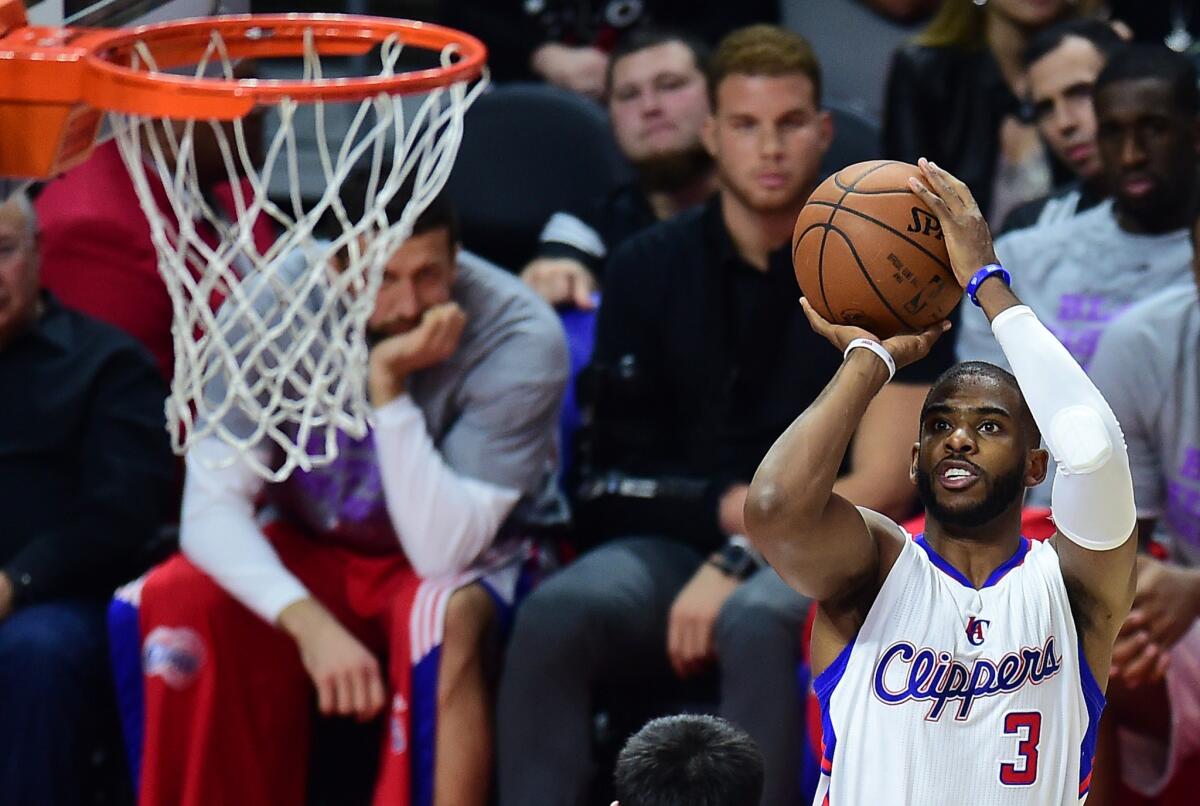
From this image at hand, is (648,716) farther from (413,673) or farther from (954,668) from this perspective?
(954,668)

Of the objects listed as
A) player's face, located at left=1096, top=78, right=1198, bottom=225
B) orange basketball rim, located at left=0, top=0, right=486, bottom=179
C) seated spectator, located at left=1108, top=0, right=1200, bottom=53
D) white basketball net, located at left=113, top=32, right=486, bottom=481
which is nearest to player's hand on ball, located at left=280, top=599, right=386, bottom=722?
white basketball net, located at left=113, top=32, right=486, bottom=481

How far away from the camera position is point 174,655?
4.68 meters

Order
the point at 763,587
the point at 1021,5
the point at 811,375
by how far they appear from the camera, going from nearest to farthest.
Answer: the point at 763,587, the point at 811,375, the point at 1021,5

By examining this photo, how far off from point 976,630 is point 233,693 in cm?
216

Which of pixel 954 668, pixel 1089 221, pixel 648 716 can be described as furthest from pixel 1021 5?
pixel 954 668

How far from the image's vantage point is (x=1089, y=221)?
5.08 m

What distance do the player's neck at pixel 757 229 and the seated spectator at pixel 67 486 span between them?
156cm

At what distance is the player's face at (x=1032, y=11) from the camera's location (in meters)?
5.86

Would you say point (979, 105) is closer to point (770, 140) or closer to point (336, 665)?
point (770, 140)

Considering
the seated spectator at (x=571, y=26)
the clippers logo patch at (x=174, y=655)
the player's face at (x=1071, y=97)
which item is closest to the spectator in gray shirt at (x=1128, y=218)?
the player's face at (x=1071, y=97)

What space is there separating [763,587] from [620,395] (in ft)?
2.41

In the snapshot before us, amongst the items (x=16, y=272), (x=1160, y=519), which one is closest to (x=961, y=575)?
(x=1160, y=519)

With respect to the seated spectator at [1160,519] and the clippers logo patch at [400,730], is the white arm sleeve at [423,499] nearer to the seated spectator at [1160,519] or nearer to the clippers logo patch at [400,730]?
the clippers logo patch at [400,730]

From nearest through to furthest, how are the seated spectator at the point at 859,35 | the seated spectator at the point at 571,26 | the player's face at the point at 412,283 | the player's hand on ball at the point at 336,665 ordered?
1. the player's hand on ball at the point at 336,665
2. the player's face at the point at 412,283
3. the seated spectator at the point at 859,35
4. the seated spectator at the point at 571,26
